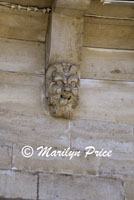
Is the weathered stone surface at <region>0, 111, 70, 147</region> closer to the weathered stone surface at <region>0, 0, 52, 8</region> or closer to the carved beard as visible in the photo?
the carved beard

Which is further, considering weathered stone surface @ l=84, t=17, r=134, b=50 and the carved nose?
weathered stone surface @ l=84, t=17, r=134, b=50

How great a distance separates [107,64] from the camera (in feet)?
17.3

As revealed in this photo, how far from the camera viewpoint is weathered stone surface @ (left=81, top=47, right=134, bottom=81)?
206 inches

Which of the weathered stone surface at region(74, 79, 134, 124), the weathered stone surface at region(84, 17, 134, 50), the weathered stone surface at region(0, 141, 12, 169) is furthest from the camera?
the weathered stone surface at region(84, 17, 134, 50)

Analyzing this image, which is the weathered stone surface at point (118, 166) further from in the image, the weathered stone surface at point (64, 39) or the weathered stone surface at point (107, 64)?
the weathered stone surface at point (64, 39)

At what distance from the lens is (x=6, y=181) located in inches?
182

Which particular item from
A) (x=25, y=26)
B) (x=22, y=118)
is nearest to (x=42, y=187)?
(x=22, y=118)

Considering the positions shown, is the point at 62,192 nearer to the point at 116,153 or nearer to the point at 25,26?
the point at 116,153

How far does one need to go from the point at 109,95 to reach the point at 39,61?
662 millimetres

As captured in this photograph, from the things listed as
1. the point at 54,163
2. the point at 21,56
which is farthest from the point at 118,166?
the point at 21,56

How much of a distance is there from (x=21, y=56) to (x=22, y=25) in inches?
10.3

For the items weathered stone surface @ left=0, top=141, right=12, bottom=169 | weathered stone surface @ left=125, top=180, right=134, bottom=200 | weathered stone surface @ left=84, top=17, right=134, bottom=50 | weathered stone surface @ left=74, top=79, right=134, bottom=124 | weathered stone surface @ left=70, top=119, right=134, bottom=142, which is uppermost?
weathered stone surface @ left=84, top=17, right=134, bottom=50

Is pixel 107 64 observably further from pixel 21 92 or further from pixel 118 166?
pixel 118 166

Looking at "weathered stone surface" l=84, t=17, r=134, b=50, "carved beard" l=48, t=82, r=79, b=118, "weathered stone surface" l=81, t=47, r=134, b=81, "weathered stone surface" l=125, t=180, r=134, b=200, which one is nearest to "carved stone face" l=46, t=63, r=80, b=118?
"carved beard" l=48, t=82, r=79, b=118
